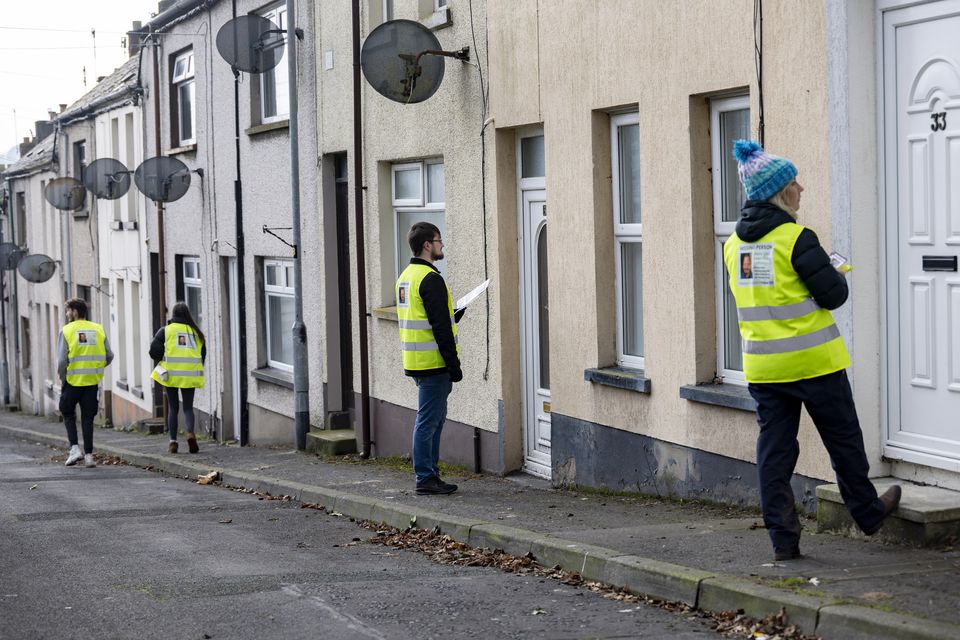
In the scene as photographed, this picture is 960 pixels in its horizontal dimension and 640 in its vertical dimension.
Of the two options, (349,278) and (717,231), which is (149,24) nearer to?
(349,278)

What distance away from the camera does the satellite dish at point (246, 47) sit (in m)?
16.9

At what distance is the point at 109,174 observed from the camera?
79.7 ft

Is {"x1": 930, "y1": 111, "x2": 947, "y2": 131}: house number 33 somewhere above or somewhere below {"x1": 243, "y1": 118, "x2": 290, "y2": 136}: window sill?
below

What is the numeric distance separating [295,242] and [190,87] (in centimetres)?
711

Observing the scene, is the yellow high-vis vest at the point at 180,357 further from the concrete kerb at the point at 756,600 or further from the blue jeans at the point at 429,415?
the concrete kerb at the point at 756,600

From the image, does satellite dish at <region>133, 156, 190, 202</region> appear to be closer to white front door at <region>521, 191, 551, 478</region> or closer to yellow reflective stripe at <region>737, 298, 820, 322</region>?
white front door at <region>521, 191, 551, 478</region>

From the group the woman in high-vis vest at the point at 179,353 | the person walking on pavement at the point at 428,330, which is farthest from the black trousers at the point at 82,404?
the person walking on pavement at the point at 428,330

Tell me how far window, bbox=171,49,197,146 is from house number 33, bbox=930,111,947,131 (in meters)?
16.8

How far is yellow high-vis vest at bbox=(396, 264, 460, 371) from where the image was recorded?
10375mm

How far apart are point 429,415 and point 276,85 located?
938 cm

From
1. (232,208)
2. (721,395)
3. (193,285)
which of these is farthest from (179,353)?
(721,395)

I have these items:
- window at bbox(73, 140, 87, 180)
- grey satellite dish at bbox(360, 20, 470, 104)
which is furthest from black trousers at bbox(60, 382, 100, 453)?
window at bbox(73, 140, 87, 180)

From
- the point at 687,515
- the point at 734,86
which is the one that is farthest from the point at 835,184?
the point at 687,515

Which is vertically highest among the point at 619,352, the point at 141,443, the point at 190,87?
the point at 190,87
